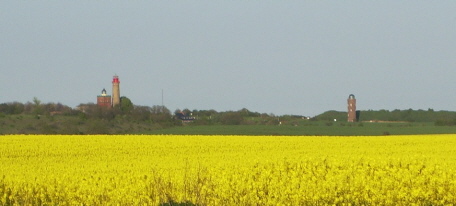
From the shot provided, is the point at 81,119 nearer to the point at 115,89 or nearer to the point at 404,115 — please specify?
the point at 115,89

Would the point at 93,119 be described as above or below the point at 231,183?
above

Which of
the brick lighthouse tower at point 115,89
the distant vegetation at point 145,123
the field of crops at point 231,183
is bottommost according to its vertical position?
the field of crops at point 231,183

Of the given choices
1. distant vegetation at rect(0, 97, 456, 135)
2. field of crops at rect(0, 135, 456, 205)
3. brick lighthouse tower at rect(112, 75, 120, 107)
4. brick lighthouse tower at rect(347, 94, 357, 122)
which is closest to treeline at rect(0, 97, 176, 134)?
distant vegetation at rect(0, 97, 456, 135)

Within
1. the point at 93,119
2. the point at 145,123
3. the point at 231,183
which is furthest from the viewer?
the point at 145,123

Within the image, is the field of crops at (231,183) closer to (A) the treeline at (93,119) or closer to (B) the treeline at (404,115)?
(A) the treeline at (93,119)

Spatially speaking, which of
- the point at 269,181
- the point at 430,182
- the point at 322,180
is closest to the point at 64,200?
the point at 269,181

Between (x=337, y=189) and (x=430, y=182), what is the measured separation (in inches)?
99.8

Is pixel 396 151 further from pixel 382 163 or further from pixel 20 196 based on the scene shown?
pixel 20 196

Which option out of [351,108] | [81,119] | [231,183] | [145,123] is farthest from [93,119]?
[231,183]

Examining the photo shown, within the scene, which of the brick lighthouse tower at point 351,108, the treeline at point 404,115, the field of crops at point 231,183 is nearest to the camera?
the field of crops at point 231,183

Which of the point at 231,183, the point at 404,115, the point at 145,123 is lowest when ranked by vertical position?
the point at 231,183

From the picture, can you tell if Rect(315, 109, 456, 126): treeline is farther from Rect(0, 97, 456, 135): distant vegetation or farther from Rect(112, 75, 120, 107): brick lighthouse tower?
Rect(112, 75, 120, 107): brick lighthouse tower

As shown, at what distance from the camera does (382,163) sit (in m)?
19.1

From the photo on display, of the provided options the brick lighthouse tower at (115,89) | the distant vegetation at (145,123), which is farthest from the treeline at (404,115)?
the brick lighthouse tower at (115,89)
